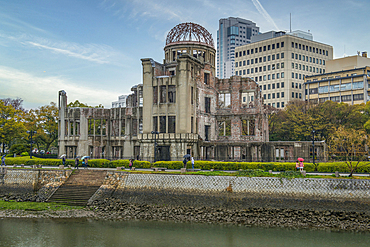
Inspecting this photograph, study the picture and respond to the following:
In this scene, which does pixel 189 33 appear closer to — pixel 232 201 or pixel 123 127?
pixel 123 127

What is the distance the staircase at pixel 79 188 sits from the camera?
106 ft

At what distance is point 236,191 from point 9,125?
1831 inches

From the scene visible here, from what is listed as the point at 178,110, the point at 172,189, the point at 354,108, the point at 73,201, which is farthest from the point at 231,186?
the point at 354,108

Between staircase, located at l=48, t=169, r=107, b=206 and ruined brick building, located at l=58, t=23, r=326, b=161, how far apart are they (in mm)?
9840

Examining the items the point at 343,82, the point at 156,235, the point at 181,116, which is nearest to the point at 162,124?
the point at 181,116

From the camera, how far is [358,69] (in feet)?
306

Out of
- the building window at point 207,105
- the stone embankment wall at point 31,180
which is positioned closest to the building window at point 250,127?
the building window at point 207,105

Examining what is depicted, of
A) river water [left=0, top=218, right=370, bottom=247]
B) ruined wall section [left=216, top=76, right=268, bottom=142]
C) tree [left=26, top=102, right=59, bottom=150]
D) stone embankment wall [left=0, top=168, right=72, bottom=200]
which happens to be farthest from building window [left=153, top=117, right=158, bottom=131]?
tree [left=26, top=102, right=59, bottom=150]

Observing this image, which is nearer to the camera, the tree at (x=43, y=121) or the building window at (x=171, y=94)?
the building window at (x=171, y=94)

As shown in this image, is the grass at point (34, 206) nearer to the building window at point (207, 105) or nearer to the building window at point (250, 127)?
the building window at point (207, 105)

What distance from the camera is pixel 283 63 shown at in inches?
4038

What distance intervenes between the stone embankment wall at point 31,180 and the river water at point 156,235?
8.06 m

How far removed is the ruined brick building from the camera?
46.7 metres

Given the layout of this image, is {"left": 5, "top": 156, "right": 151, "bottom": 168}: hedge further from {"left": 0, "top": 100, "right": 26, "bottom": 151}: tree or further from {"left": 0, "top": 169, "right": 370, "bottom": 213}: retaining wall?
{"left": 0, "top": 100, "right": 26, "bottom": 151}: tree
